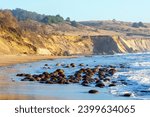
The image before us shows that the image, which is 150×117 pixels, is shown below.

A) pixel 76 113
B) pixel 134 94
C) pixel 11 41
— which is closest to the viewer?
pixel 76 113

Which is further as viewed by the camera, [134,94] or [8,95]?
[134,94]

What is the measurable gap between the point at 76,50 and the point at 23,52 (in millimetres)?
43959

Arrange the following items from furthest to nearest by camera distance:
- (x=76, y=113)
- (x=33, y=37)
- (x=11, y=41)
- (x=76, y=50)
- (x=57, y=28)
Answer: (x=57, y=28) → (x=76, y=50) → (x=33, y=37) → (x=11, y=41) → (x=76, y=113)


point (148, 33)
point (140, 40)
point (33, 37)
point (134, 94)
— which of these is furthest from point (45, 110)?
point (148, 33)

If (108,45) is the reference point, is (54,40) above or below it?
above

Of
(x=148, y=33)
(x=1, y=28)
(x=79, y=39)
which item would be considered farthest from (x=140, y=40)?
(x=1, y=28)

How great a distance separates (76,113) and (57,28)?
135 metres

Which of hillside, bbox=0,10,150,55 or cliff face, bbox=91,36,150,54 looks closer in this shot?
hillside, bbox=0,10,150,55

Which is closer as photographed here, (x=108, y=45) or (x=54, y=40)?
(x=54, y=40)

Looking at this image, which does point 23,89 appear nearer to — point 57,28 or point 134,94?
point 134,94

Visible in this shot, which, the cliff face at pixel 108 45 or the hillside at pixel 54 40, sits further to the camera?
the cliff face at pixel 108 45

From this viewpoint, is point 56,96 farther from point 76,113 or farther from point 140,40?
point 140,40

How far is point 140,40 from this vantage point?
16775 cm

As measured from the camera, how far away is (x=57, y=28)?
481 ft
